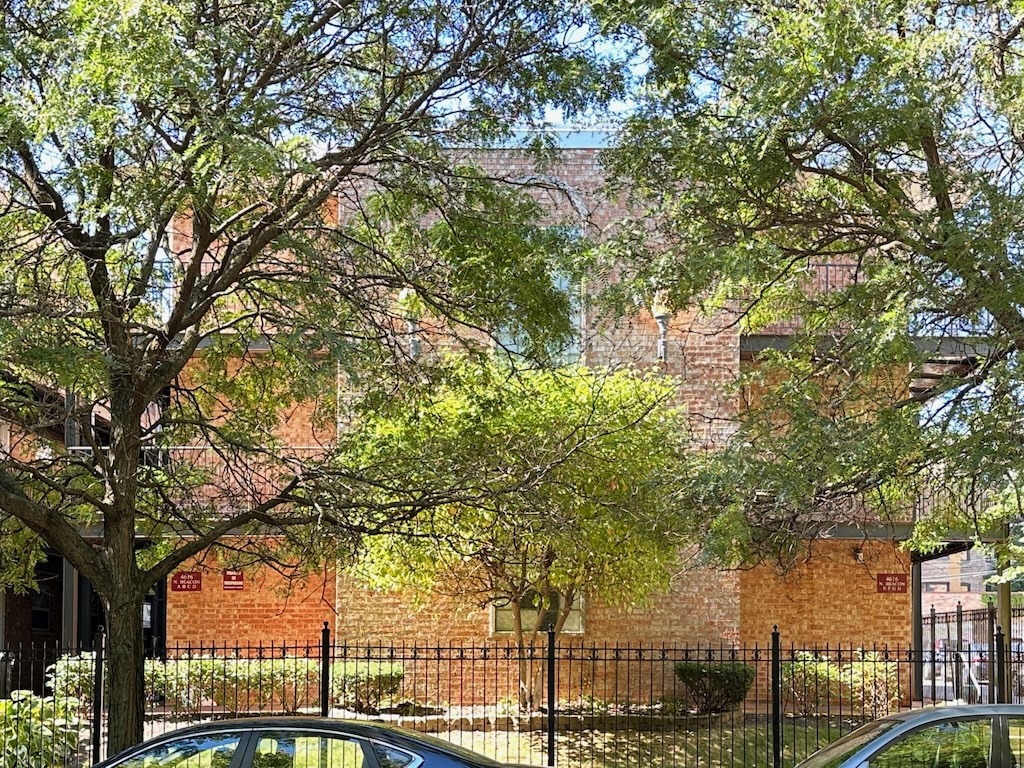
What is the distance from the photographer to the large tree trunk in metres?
11.4

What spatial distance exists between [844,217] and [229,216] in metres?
5.80

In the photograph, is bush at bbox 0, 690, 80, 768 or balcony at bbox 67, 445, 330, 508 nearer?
balcony at bbox 67, 445, 330, 508

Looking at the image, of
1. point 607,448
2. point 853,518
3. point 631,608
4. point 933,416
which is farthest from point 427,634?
point 933,416

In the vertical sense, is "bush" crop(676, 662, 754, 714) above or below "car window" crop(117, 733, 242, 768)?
below

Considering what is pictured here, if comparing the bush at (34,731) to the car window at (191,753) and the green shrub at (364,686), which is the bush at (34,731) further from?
the green shrub at (364,686)

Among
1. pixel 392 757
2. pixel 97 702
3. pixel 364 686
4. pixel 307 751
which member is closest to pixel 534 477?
pixel 392 757

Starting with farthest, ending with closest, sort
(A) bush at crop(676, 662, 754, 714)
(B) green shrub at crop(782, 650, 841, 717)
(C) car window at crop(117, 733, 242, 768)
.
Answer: (B) green shrub at crop(782, 650, 841, 717) → (A) bush at crop(676, 662, 754, 714) → (C) car window at crop(117, 733, 242, 768)

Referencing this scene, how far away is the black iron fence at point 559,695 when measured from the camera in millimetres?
16984

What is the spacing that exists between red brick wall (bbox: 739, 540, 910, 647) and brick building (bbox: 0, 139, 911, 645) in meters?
0.02

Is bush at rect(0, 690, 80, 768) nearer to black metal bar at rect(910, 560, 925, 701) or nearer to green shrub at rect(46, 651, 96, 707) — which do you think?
green shrub at rect(46, 651, 96, 707)

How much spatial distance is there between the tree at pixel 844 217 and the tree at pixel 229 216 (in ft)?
3.38

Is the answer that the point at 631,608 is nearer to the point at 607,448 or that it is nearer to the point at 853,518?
the point at 607,448

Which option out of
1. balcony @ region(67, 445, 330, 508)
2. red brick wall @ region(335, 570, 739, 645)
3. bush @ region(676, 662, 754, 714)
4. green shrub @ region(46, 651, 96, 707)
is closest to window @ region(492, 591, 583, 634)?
red brick wall @ region(335, 570, 739, 645)

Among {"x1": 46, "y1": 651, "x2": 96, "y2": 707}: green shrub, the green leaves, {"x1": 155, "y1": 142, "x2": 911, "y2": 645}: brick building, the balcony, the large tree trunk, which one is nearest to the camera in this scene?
the large tree trunk
